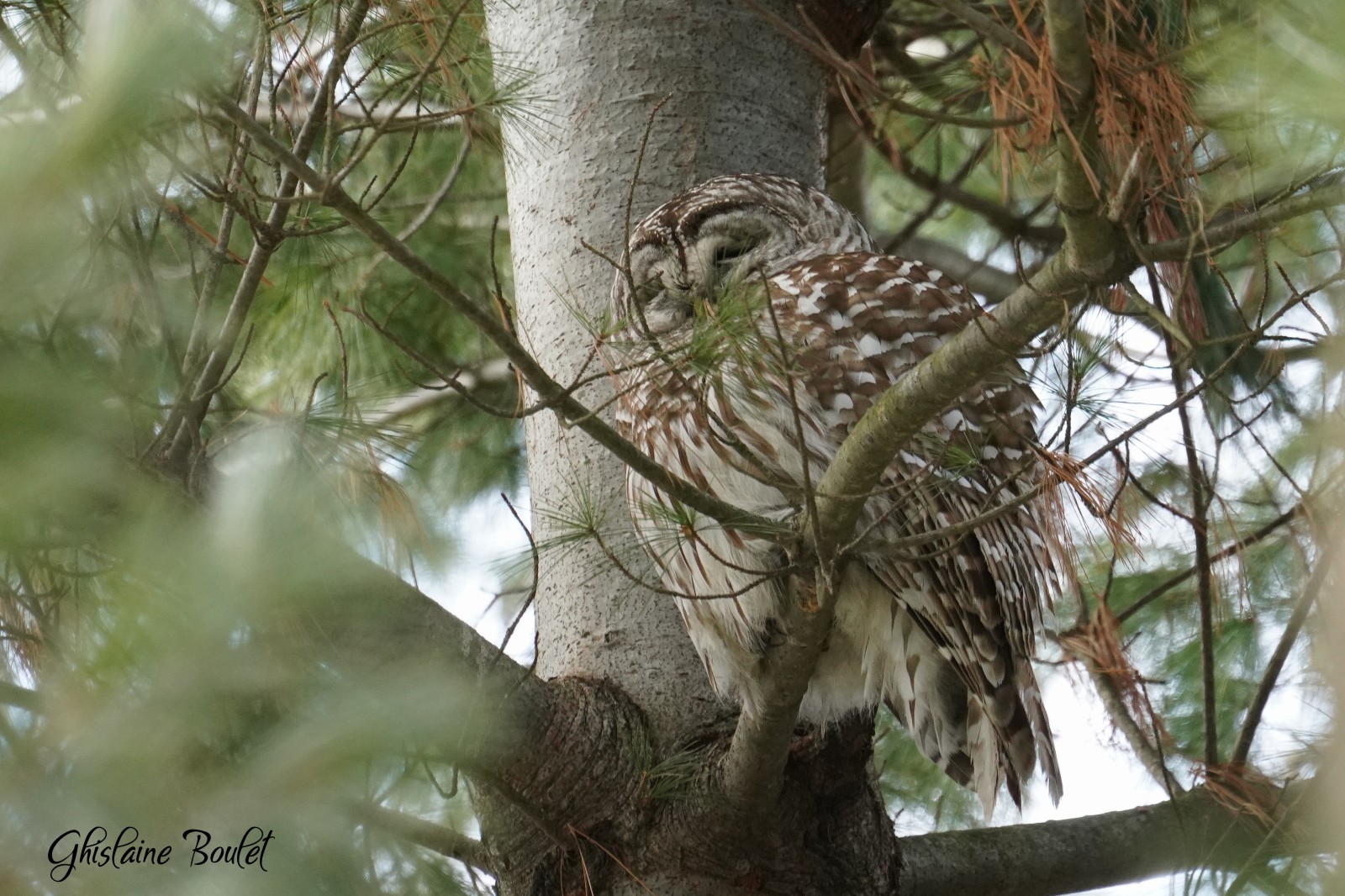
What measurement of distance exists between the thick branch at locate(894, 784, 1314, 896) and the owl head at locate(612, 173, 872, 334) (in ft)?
3.42

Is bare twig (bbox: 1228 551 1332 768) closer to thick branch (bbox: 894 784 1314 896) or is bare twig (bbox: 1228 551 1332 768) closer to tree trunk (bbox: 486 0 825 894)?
thick branch (bbox: 894 784 1314 896)

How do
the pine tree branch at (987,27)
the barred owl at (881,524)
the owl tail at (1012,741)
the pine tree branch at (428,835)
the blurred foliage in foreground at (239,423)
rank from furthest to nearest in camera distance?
the owl tail at (1012,741) < the barred owl at (881,524) < the pine tree branch at (987,27) < the pine tree branch at (428,835) < the blurred foliage in foreground at (239,423)

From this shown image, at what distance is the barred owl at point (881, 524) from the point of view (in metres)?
2.28

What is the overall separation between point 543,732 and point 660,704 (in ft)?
0.91

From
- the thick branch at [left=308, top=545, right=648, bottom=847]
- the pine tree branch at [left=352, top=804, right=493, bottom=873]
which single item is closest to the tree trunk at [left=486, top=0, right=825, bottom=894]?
the thick branch at [left=308, top=545, right=648, bottom=847]

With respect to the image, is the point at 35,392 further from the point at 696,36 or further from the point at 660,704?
the point at 696,36

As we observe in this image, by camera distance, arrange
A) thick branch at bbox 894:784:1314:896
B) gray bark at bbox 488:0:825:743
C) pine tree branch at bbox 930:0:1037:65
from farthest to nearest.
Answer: gray bark at bbox 488:0:825:743
thick branch at bbox 894:784:1314:896
pine tree branch at bbox 930:0:1037:65

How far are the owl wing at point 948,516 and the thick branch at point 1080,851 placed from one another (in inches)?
4.1

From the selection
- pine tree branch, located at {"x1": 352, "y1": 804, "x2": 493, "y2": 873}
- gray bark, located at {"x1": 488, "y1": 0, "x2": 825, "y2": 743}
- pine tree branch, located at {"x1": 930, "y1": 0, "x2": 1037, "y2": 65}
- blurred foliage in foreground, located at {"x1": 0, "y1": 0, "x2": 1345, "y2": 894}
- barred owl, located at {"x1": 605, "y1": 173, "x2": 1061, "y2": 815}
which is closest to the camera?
blurred foliage in foreground, located at {"x1": 0, "y1": 0, "x2": 1345, "y2": 894}

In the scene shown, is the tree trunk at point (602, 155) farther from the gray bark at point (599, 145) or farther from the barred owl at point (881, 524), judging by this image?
the barred owl at point (881, 524)
